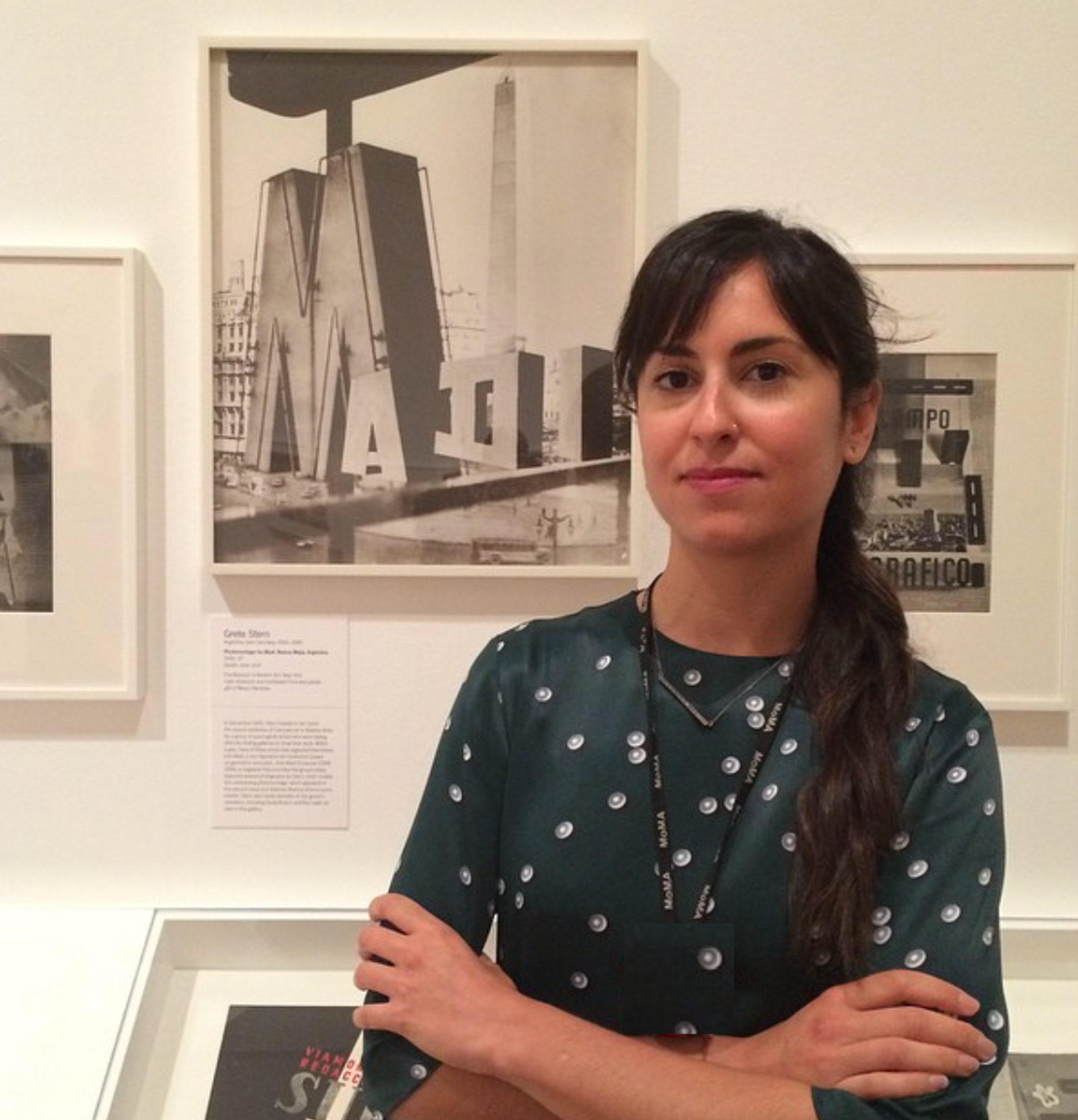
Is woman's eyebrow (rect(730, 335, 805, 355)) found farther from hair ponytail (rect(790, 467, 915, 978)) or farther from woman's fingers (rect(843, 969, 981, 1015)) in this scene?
woman's fingers (rect(843, 969, 981, 1015))

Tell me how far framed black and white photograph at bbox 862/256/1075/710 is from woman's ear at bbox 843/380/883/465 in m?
0.43

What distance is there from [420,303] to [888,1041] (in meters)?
0.99

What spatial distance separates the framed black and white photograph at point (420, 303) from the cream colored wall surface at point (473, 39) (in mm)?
38

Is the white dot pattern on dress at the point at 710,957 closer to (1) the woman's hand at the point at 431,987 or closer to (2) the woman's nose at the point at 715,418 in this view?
(1) the woman's hand at the point at 431,987

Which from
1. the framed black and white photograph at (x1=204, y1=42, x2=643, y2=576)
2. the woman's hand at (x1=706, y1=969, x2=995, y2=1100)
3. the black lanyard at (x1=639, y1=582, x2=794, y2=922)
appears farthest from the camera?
the framed black and white photograph at (x1=204, y1=42, x2=643, y2=576)

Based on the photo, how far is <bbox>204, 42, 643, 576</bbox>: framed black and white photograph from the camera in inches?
51.4

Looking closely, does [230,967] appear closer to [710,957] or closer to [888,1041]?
[710,957]

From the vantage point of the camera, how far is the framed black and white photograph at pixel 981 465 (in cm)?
133

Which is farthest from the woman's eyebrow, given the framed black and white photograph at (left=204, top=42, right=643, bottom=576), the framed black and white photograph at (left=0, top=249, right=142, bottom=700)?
the framed black and white photograph at (left=0, top=249, right=142, bottom=700)

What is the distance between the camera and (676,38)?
1313mm

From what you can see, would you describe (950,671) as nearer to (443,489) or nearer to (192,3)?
(443,489)

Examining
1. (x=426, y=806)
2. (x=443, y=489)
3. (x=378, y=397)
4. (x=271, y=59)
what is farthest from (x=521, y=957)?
(x=271, y=59)

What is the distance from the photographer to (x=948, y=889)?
0.83 meters

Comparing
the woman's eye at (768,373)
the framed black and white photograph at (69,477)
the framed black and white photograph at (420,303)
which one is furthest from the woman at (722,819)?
the framed black and white photograph at (69,477)
